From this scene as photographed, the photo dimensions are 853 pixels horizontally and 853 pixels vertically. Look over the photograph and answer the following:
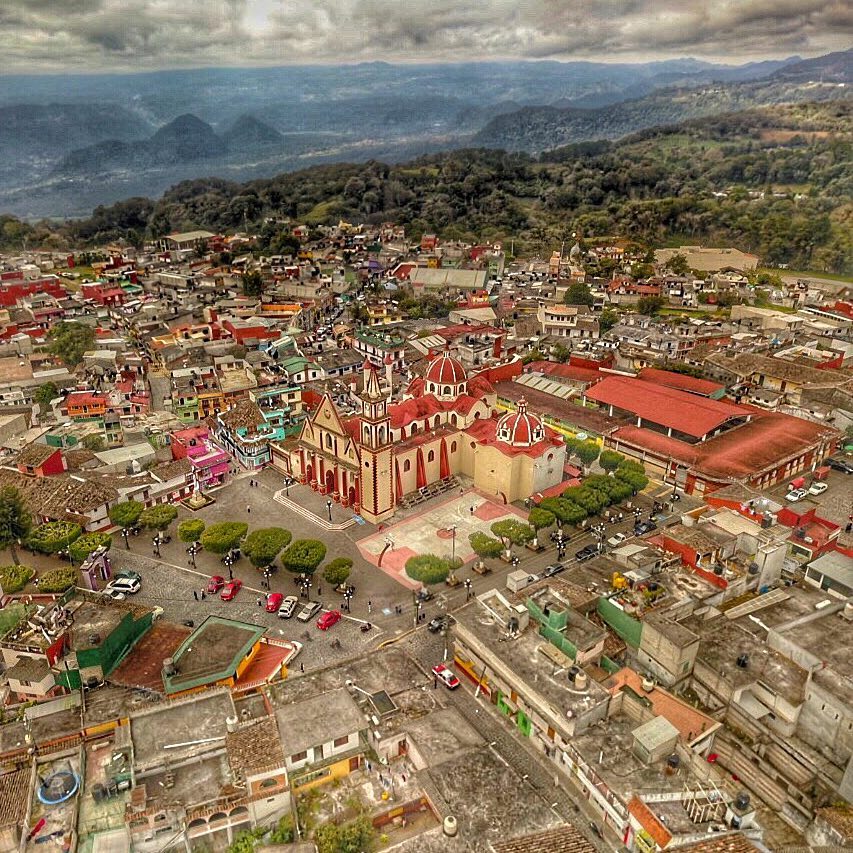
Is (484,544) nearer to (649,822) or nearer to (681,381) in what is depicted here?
(649,822)

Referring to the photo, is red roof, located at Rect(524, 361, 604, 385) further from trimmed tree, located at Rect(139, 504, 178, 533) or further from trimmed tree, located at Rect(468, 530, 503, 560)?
trimmed tree, located at Rect(139, 504, 178, 533)

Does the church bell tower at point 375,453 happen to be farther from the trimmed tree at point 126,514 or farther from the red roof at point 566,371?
the red roof at point 566,371

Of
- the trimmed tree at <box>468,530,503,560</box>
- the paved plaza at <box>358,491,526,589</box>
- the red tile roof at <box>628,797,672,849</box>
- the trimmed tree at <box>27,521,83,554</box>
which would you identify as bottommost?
the paved plaza at <box>358,491,526,589</box>

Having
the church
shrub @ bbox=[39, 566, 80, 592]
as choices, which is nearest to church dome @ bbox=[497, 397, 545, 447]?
the church

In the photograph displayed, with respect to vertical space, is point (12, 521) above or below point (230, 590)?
above

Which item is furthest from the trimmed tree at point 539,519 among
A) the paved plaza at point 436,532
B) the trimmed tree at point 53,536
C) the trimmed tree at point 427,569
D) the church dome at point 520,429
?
the trimmed tree at point 53,536

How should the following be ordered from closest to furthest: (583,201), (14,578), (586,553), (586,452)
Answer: (14,578), (586,553), (586,452), (583,201)

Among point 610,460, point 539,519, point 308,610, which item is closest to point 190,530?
point 308,610

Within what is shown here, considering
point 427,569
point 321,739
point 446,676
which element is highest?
point 321,739
